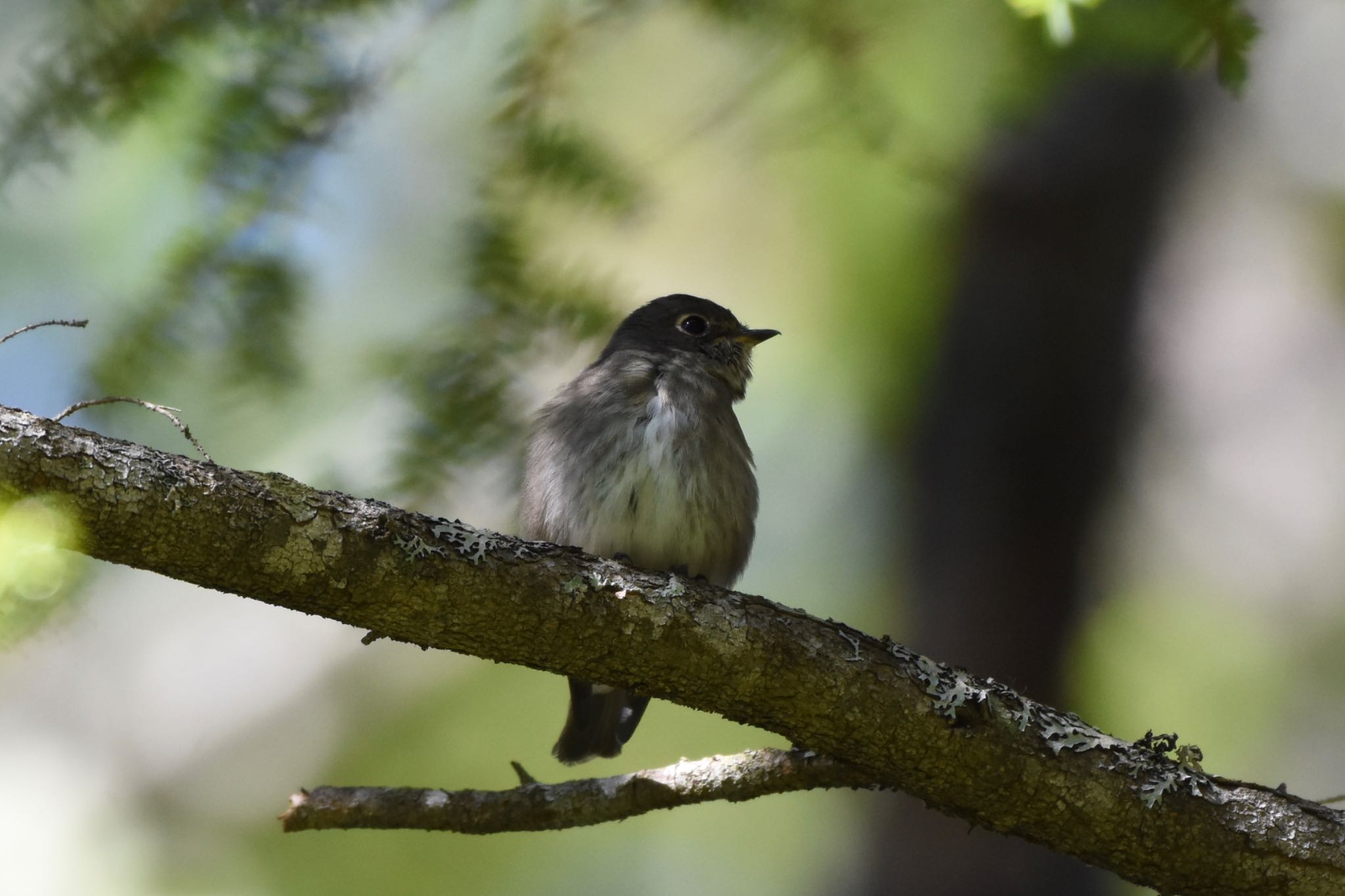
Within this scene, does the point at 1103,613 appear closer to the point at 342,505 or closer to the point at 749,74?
the point at 749,74

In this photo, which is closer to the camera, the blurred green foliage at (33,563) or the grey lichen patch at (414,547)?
the blurred green foliage at (33,563)

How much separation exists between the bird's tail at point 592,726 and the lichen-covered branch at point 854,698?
1760 millimetres

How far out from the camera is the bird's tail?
4.84 meters

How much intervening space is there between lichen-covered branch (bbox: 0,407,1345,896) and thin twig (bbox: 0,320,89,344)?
2.22ft

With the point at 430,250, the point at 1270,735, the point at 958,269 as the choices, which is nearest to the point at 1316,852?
the point at 958,269

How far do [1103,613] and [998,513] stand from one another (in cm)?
112

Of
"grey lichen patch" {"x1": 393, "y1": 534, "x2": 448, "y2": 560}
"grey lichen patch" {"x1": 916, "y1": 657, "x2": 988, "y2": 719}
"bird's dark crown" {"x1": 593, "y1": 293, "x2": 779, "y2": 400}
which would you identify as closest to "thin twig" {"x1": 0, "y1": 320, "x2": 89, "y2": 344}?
"grey lichen patch" {"x1": 393, "y1": 534, "x2": 448, "y2": 560}

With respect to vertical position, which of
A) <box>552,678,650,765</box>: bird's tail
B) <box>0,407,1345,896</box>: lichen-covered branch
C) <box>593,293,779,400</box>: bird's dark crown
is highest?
<box>593,293,779,400</box>: bird's dark crown

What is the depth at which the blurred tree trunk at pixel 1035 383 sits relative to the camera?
538cm

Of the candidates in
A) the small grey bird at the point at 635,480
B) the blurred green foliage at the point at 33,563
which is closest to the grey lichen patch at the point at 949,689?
the small grey bird at the point at 635,480

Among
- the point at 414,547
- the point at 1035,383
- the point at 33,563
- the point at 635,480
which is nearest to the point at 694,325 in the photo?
the point at 635,480

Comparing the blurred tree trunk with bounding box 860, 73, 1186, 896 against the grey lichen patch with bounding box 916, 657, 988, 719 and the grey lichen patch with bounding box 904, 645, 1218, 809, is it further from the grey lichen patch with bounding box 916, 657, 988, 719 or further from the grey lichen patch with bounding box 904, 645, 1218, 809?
the grey lichen patch with bounding box 916, 657, 988, 719

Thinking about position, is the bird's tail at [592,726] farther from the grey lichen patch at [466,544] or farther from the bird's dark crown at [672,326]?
the grey lichen patch at [466,544]

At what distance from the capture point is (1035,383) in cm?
559
